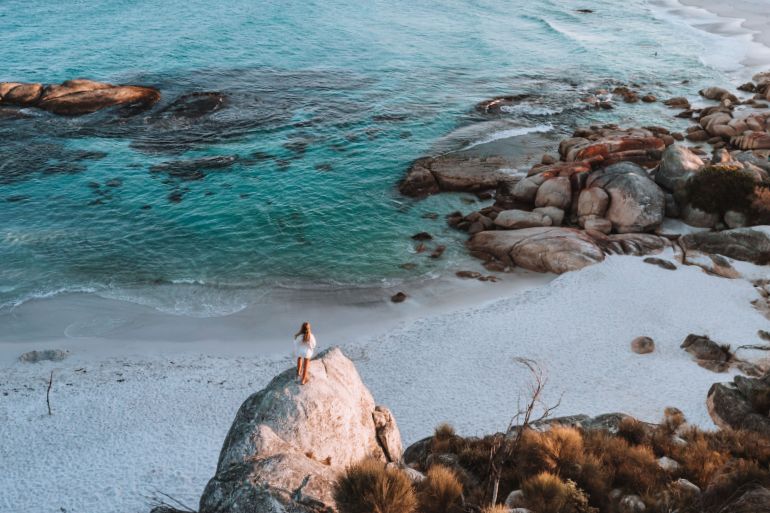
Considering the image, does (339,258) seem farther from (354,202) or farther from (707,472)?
(707,472)

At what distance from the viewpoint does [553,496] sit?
37.2 feet

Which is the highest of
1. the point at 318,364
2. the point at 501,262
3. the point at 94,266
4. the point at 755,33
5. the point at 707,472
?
the point at 755,33

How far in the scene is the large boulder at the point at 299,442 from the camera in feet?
32.9

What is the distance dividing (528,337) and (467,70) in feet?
144

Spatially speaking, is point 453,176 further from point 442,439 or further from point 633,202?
point 442,439

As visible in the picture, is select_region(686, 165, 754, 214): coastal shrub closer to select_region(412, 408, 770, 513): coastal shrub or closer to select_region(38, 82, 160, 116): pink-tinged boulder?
select_region(412, 408, 770, 513): coastal shrub

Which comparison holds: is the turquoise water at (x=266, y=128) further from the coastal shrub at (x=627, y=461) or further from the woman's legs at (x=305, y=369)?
the coastal shrub at (x=627, y=461)

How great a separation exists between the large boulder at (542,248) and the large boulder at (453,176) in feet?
22.0

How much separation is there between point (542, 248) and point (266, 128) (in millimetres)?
25523

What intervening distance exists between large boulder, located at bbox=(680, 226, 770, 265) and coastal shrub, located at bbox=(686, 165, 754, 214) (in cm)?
216

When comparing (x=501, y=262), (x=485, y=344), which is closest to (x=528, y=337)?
(x=485, y=344)

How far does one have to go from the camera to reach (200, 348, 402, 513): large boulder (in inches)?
394

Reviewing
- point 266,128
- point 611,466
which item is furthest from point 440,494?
point 266,128

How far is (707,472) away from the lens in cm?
1260
